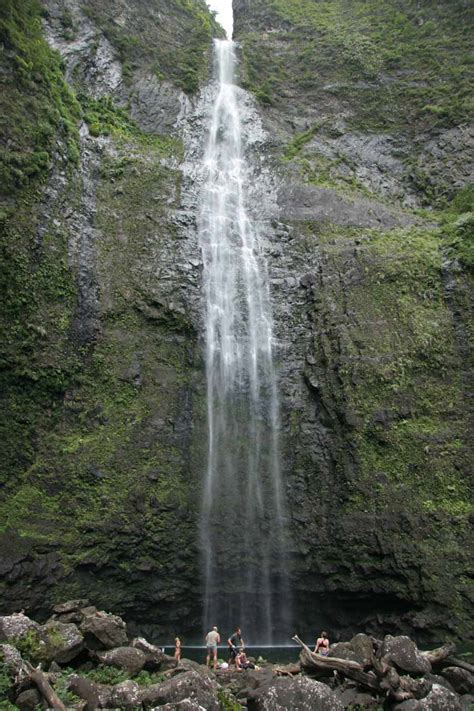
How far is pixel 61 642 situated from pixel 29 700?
1.99 metres

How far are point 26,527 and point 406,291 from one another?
38.1ft

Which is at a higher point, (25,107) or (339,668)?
(25,107)

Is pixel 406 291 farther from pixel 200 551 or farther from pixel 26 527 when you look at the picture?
pixel 26 527

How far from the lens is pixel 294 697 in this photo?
6.31m

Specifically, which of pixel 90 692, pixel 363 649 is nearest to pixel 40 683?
pixel 90 692

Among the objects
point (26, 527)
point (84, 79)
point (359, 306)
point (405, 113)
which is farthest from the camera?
point (405, 113)

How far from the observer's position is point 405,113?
22.3m

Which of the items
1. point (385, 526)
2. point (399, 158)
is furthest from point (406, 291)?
point (399, 158)

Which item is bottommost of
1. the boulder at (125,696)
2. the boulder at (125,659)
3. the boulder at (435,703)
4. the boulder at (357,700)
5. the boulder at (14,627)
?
the boulder at (357,700)

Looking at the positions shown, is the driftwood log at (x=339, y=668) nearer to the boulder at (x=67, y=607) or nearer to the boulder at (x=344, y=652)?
the boulder at (x=344, y=652)

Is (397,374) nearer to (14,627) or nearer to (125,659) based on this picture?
(125,659)

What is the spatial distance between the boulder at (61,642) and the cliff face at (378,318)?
19.2ft

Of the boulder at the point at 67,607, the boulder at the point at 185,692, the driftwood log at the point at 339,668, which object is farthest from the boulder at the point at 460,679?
the boulder at the point at 67,607

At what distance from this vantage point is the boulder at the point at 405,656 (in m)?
7.43
